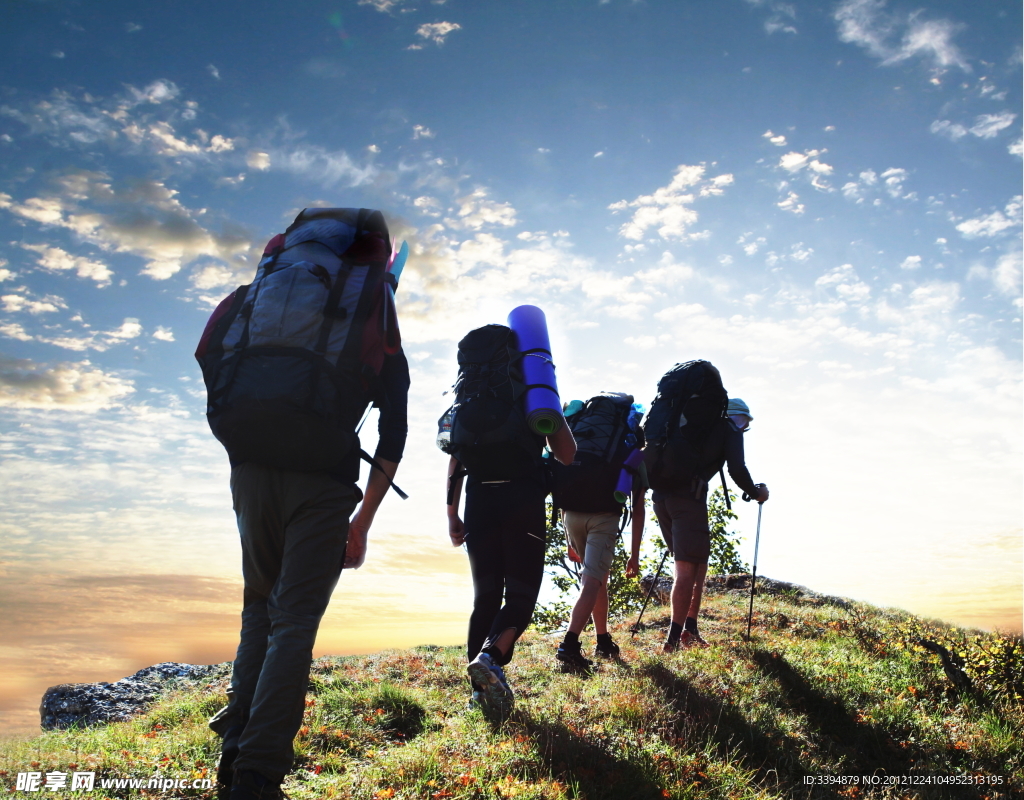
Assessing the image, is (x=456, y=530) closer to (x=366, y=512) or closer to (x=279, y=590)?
(x=366, y=512)

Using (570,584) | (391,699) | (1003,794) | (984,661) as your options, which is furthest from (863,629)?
(570,584)

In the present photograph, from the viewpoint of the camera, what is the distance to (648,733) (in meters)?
4.04

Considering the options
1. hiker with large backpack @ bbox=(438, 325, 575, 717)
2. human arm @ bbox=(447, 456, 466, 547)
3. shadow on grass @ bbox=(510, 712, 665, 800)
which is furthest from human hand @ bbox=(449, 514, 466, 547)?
shadow on grass @ bbox=(510, 712, 665, 800)

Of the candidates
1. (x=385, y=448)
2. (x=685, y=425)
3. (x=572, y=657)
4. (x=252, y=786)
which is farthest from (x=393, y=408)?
(x=685, y=425)

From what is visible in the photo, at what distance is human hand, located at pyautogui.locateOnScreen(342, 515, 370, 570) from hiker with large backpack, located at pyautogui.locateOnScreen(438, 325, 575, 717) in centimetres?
136

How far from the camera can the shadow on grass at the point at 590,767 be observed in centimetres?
324

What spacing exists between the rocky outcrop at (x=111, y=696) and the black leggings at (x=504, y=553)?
520 cm

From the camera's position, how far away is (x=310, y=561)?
3070 mm

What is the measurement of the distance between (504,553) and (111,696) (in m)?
6.56

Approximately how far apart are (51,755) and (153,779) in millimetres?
907

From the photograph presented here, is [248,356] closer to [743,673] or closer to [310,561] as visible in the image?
[310,561]

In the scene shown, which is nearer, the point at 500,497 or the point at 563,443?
the point at 563,443

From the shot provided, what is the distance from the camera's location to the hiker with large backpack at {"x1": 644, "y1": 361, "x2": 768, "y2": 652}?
6812 mm

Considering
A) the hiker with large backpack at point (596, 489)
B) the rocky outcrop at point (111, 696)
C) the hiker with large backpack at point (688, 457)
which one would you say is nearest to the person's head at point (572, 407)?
the hiker with large backpack at point (596, 489)
